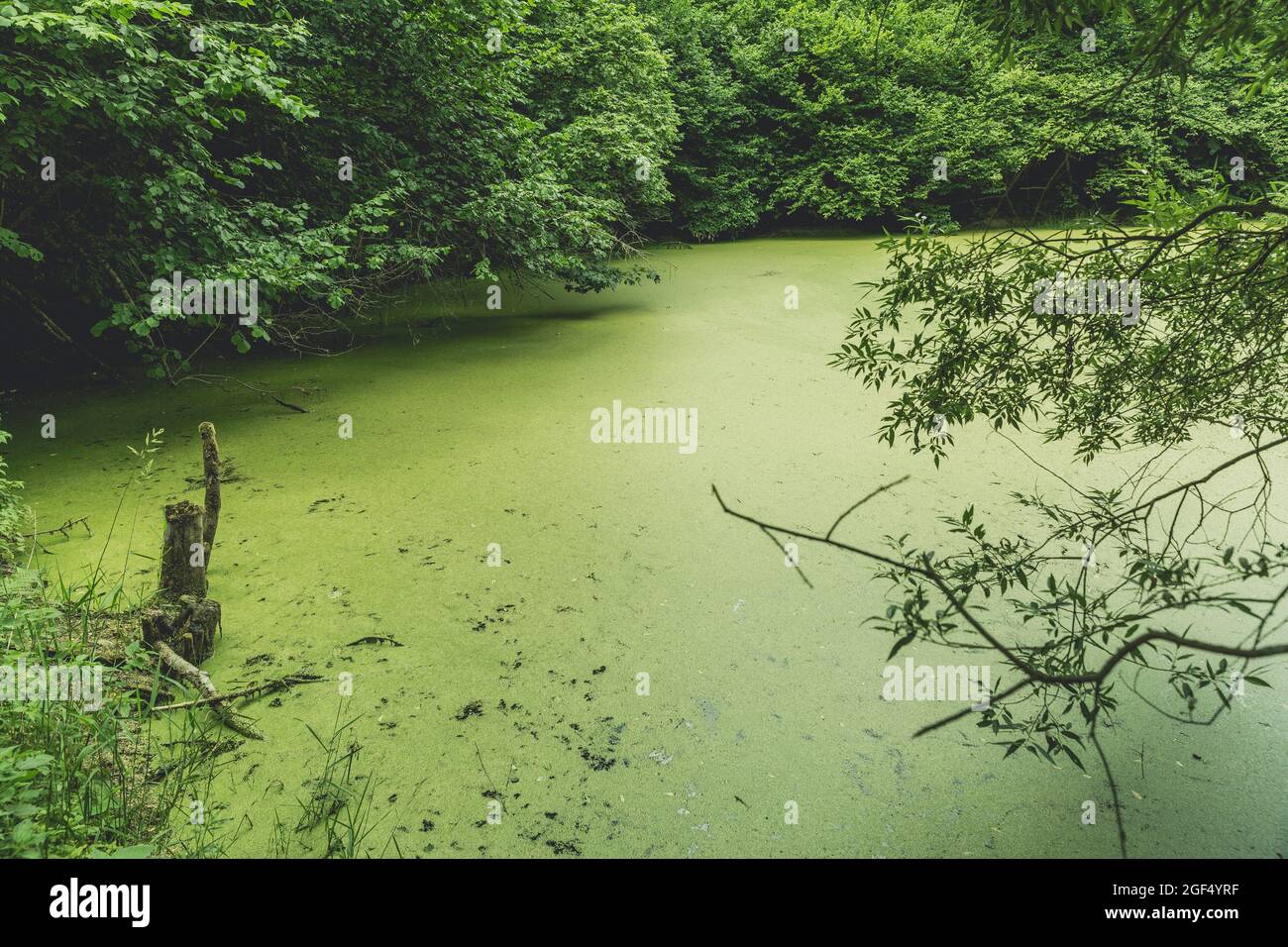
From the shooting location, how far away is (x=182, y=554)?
6.97 ft

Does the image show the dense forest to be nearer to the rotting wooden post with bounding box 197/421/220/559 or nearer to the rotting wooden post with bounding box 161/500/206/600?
the rotting wooden post with bounding box 197/421/220/559

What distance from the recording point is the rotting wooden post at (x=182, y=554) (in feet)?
6.86

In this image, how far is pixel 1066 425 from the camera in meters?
1.85

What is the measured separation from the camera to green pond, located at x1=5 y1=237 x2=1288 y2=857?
155cm

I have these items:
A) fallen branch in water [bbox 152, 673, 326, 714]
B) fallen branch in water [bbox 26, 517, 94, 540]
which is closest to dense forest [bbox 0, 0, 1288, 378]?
fallen branch in water [bbox 26, 517, 94, 540]

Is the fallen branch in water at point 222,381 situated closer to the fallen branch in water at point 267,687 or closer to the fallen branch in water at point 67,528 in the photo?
the fallen branch in water at point 67,528

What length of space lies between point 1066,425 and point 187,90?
11.6 ft

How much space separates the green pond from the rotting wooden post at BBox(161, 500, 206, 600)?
16 cm

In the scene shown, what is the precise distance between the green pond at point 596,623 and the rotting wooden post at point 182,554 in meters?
0.16

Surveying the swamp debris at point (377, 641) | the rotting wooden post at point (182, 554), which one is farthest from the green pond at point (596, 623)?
the rotting wooden post at point (182, 554)

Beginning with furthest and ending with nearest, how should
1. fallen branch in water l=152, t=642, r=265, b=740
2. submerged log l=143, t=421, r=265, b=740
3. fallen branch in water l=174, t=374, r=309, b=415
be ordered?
fallen branch in water l=174, t=374, r=309, b=415, submerged log l=143, t=421, r=265, b=740, fallen branch in water l=152, t=642, r=265, b=740

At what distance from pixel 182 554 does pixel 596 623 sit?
1196mm
